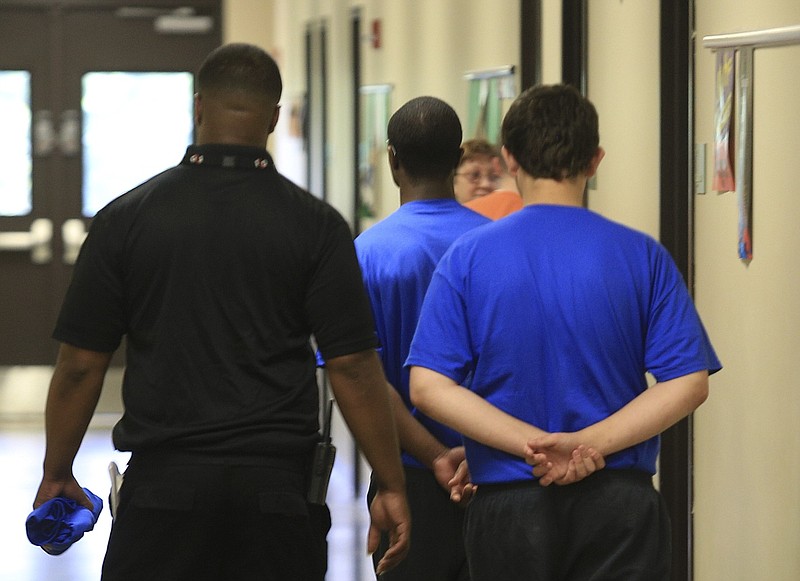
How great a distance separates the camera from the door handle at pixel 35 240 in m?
10.0

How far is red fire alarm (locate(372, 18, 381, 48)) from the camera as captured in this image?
700 cm

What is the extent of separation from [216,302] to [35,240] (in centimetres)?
801

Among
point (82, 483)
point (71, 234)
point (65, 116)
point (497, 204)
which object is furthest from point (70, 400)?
point (65, 116)

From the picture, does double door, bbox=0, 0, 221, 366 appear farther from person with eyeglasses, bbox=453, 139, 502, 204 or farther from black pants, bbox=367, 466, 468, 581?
black pants, bbox=367, 466, 468, 581

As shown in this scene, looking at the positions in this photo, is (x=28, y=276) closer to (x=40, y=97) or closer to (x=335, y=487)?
(x=40, y=97)

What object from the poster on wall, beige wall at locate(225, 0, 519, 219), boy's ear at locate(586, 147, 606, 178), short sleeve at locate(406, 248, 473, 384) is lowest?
short sleeve at locate(406, 248, 473, 384)

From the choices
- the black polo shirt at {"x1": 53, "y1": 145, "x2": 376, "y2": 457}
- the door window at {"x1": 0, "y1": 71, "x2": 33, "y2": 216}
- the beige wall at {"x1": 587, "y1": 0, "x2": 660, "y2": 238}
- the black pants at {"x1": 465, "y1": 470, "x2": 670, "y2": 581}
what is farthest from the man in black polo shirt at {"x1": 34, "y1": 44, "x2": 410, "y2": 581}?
the door window at {"x1": 0, "y1": 71, "x2": 33, "y2": 216}

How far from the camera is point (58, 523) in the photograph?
246 centimetres

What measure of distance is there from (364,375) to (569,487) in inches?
15.6

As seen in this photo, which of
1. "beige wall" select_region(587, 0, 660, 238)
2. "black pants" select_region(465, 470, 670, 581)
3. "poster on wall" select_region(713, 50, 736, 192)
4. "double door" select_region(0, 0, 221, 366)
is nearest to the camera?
"black pants" select_region(465, 470, 670, 581)

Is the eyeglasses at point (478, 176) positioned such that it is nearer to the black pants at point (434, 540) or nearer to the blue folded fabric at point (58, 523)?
the black pants at point (434, 540)

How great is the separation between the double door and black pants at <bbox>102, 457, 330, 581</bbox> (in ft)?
25.7

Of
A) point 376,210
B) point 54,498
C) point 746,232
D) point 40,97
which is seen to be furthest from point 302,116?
point 54,498

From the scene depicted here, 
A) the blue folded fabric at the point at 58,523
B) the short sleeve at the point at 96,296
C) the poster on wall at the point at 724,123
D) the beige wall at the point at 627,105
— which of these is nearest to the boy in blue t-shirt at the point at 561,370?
the short sleeve at the point at 96,296
